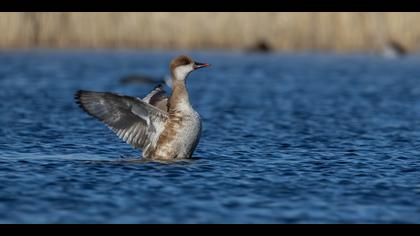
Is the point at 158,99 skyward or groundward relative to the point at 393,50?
groundward

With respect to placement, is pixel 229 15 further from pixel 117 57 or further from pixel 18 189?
pixel 18 189

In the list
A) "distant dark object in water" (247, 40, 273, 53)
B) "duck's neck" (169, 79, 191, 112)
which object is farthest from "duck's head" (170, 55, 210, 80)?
"distant dark object in water" (247, 40, 273, 53)

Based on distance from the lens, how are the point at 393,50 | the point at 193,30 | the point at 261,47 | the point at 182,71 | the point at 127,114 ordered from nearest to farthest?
1. the point at 127,114
2. the point at 182,71
3. the point at 193,30
4. the point at 393,50
5. the point at 261,47

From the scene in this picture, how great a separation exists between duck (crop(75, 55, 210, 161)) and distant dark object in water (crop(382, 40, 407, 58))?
68.2 feet

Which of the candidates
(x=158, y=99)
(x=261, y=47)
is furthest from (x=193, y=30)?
(x=158, y=99)

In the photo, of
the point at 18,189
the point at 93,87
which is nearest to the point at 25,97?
the point at 93,87

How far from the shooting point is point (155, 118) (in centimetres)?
1024

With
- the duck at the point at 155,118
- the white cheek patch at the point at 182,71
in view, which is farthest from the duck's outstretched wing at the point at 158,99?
the white cheek patch at the point at 182,71

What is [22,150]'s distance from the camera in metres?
11.4

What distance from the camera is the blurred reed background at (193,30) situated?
96.1ft

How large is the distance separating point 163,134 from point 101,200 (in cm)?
227

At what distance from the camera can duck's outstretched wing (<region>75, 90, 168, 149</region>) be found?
9.95 meters

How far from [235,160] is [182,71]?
1175mm

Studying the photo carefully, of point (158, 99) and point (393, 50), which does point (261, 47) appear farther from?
point (158, 99)
